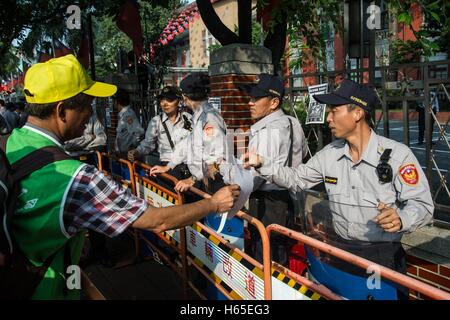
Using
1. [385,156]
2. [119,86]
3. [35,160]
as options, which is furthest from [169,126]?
[119,86]

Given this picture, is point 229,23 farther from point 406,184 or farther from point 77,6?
point 406,184

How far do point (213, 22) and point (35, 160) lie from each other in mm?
4619

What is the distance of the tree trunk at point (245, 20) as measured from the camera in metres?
5.51

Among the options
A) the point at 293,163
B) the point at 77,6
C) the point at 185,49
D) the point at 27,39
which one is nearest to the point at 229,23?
the point at 185,49

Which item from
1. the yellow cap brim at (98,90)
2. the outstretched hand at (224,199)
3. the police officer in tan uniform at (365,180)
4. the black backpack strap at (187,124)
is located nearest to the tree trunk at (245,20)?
the black backpack strap at (187,124)

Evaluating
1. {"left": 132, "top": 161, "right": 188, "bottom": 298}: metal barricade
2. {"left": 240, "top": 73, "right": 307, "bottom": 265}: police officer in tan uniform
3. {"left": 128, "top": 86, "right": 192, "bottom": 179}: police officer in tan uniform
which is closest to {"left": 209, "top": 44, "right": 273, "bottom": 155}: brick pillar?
{"left": 128, "top": 86, "right": 192, "bottom": 179}: police officer in tan uniform

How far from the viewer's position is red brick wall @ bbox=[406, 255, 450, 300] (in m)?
2.91

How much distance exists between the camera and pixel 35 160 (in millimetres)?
1618

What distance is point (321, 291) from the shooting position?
197 centimetres

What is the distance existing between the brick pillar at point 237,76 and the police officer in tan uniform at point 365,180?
2650mm

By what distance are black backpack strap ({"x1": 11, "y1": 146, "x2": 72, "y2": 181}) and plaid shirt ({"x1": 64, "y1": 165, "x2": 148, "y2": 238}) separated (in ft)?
0.39

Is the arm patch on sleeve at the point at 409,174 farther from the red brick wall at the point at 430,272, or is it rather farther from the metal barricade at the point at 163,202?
the metal barricade at the point at 163,202

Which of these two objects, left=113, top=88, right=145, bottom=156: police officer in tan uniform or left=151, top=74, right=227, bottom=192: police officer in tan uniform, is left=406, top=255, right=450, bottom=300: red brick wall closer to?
left=151, top=74, right=227, bottom=192: police officer in tan uniform

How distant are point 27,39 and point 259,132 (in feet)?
33.3
